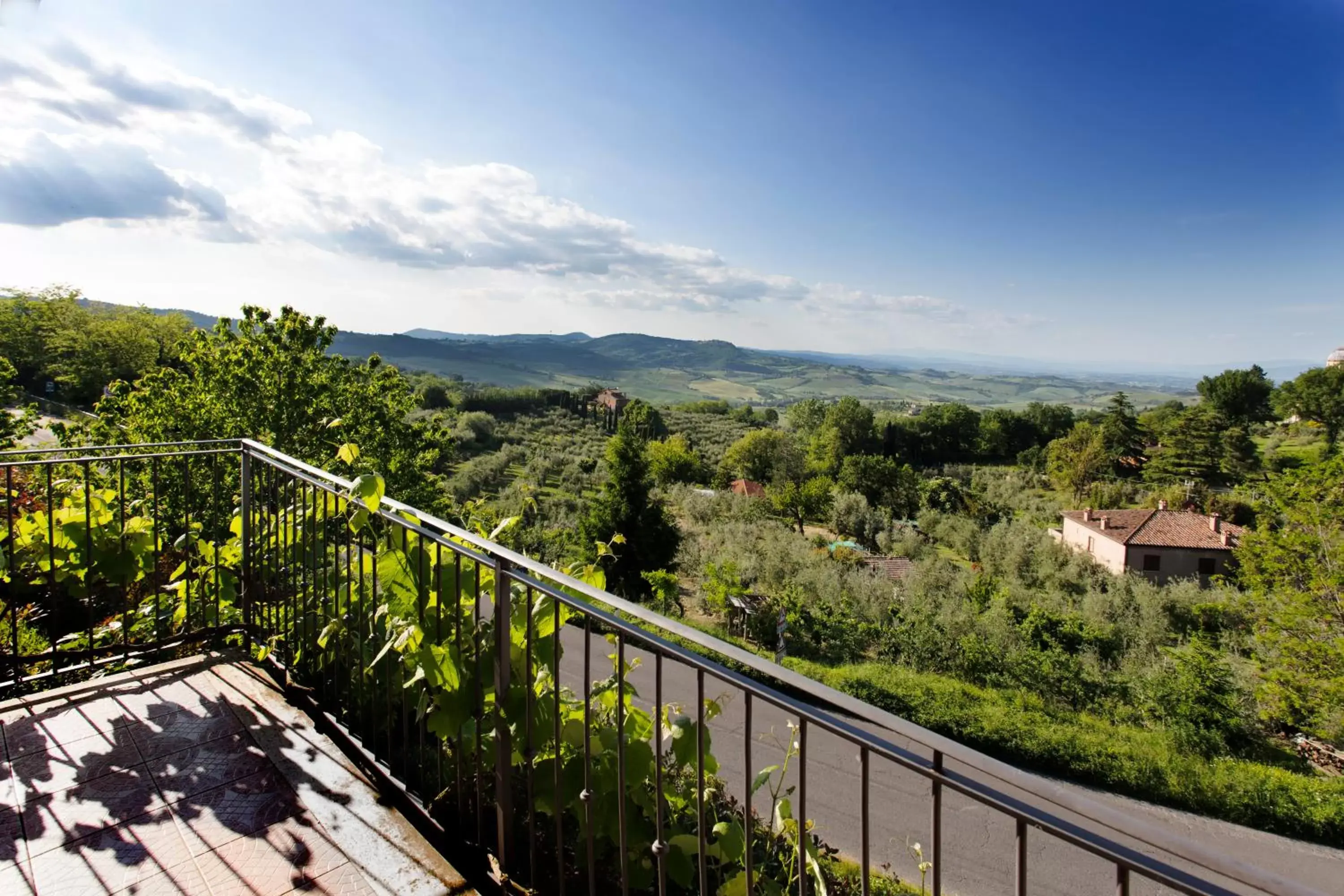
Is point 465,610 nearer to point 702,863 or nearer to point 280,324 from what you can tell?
point 702,863

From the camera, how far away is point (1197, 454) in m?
46.5

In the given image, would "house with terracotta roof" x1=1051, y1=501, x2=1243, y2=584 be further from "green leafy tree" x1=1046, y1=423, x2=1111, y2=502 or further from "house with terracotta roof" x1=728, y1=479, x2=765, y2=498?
"house with terracotta roof" x1=728, y1=479, x2=765, y2=498

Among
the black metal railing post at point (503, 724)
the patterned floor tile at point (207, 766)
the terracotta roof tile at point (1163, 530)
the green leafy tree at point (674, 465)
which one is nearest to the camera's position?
the black metal railing post at point (503, 724)

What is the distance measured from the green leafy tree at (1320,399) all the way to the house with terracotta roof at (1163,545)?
3764 centimetres

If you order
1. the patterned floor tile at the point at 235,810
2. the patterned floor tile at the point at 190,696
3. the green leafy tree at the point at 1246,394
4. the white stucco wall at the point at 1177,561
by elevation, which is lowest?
the white stucco wall at the point at 1177,561

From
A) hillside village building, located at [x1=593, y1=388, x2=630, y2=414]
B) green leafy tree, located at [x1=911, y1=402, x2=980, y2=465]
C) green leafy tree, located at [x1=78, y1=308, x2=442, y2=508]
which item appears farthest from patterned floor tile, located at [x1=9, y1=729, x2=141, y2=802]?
hillside village building, located at [x1=593, y1=388, x2=630, y2=414]

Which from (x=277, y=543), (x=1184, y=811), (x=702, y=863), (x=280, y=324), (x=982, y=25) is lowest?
(x=1184, y=811)

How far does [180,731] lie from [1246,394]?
7947 centimetres

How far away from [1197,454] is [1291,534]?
3729 centimetres

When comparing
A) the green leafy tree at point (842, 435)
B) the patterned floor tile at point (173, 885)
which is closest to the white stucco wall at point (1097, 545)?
the green leafy tree at point (842, 435)

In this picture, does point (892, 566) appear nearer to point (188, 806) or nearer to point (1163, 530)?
point (1163, 530)

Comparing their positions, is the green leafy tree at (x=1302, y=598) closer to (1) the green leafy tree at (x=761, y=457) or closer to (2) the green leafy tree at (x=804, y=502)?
(2) the green leafy tree at (x=804, y=502)

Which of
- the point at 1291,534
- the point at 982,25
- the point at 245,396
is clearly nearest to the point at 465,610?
the point at 245,396

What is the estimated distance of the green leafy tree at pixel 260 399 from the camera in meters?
11.4
